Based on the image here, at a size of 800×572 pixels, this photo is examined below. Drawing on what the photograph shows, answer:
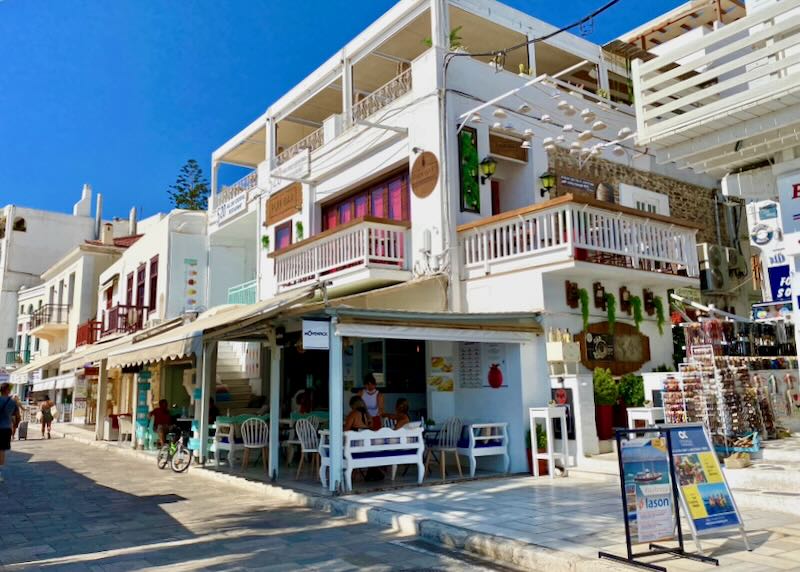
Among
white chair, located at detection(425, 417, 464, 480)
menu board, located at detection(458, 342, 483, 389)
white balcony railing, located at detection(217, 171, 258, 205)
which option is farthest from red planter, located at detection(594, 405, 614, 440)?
white balcony railing, located at detection(217, 171, 258, 205)

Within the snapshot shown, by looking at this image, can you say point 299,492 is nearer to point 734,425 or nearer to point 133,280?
point 734,425

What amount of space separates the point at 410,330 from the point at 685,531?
4.71 m

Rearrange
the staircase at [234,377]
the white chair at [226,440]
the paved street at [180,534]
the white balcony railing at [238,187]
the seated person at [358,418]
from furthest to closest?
the white balcony railing at [238,187] < the staircase at [234,377] < the white chair at [226,440] < the seated person at [358,418] < the paved street at [180,534]

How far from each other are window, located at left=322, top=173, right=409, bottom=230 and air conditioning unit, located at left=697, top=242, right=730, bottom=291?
24.0 feet

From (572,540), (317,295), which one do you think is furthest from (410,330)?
(572,540)

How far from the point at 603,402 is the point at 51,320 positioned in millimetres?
31419

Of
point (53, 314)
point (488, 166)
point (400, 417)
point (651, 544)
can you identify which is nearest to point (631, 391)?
point (400, 417)

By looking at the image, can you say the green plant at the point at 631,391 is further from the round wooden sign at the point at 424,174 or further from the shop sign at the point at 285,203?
the shop sign at the point at 285,203

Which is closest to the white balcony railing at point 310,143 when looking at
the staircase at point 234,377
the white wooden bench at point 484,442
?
the staircase at point 234,377

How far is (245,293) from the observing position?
792 inches

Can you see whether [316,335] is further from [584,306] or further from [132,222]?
[132,222]

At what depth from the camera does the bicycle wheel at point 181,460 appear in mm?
12758

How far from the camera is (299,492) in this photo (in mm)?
9352

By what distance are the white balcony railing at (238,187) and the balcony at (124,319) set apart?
537 centimetres
